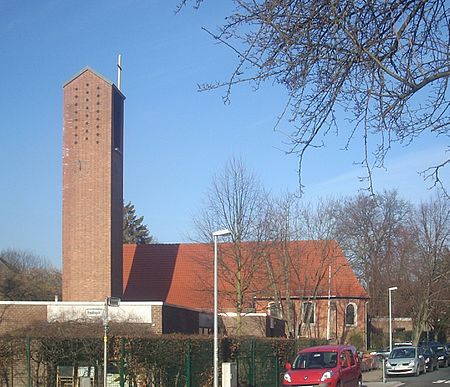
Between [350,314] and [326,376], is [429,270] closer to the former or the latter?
[350,314]

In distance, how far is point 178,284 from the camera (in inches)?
2477

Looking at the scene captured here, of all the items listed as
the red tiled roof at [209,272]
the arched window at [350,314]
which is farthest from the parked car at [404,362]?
the arched window at [350,314]

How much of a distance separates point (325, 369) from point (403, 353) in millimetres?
22437

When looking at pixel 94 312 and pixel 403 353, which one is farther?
pixel 403 353

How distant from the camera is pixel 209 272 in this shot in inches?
2238

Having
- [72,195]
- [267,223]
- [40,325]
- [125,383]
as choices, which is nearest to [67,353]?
[125,383]

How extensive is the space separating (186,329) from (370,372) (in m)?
13.3

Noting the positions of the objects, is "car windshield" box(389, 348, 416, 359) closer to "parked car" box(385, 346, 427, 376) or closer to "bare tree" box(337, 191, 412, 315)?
"parked car" box(385, 346, 427, 376)

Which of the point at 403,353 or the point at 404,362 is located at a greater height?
the point at 403,353

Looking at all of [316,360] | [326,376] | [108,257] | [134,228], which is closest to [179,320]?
[108,257]

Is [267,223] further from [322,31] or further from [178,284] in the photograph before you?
[322,31]

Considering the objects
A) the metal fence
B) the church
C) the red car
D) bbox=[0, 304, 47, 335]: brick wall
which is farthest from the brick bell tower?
the red car

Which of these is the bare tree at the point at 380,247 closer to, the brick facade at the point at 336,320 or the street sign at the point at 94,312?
the brick facade at the point at 336,320

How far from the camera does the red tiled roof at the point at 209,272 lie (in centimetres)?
5125
